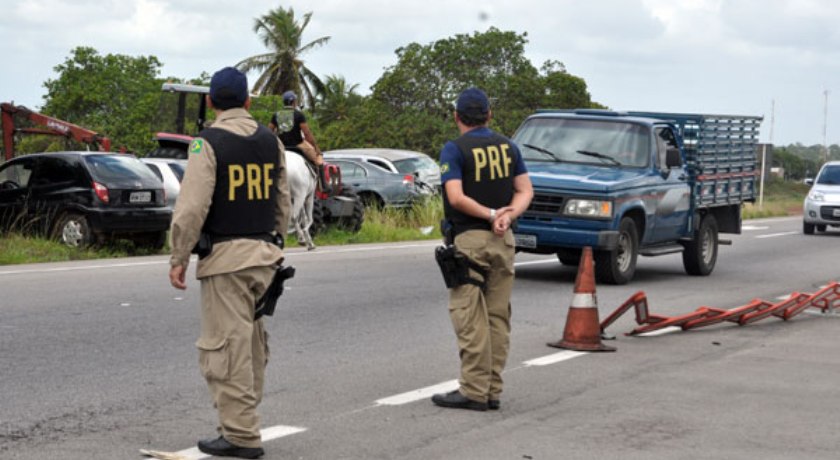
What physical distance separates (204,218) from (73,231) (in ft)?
41.0

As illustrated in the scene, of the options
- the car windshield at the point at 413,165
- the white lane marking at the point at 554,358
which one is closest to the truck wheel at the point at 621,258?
the white lane marking at the point at 554,358

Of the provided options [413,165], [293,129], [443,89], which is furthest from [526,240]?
[443,89]

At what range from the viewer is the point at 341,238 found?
22.3 meters

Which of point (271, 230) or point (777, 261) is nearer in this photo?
point (271, 230)

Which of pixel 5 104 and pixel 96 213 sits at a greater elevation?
pixel 5 104

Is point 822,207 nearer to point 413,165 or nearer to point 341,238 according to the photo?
point 413,165

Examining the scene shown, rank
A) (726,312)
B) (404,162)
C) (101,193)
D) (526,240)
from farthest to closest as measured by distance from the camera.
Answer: (404,162)
(101,193)
(526,240)
(726,312)

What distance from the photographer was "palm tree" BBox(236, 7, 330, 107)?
7506cm

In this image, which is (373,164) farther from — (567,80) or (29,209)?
(567,80)

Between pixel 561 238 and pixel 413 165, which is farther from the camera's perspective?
pixel 413 165

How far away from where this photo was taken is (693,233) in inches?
687

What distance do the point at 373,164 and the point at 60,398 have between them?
20.6 meters

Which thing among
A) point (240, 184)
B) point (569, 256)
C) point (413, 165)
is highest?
point (240, 184)

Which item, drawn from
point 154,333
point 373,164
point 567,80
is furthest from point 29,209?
point 567,80
